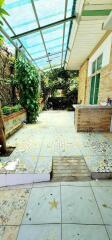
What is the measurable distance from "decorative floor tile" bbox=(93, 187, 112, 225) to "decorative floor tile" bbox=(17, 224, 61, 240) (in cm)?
52

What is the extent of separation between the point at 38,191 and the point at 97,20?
457 cm

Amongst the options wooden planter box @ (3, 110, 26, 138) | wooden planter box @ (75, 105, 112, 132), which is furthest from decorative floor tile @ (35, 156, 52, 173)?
wooden planter box @ (75, 105, 112, 132)

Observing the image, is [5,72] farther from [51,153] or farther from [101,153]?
[101,153]

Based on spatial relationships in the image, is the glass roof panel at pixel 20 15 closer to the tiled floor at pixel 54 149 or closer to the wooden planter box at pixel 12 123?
the wooden planter box at pixel 12 123

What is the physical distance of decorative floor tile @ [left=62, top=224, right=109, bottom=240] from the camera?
1656 millimetres

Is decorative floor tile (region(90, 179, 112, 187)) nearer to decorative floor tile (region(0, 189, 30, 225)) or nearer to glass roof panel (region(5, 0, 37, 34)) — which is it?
decorative floor tile (region(0, 189, 30, 225))

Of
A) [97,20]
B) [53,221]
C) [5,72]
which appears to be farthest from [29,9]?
[53,221]

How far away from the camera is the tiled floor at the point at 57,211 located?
171 centimetres

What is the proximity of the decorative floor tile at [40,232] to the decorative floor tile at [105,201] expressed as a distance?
523mm

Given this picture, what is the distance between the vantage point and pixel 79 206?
2090mm

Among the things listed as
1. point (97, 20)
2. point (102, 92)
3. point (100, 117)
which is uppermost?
point (97, 20)

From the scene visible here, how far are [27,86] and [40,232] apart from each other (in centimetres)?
525

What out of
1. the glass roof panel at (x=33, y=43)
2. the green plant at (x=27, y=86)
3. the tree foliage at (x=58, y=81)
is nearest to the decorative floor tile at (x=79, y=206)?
the green plant at (x=27, y=86)

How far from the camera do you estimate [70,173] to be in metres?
2.80
